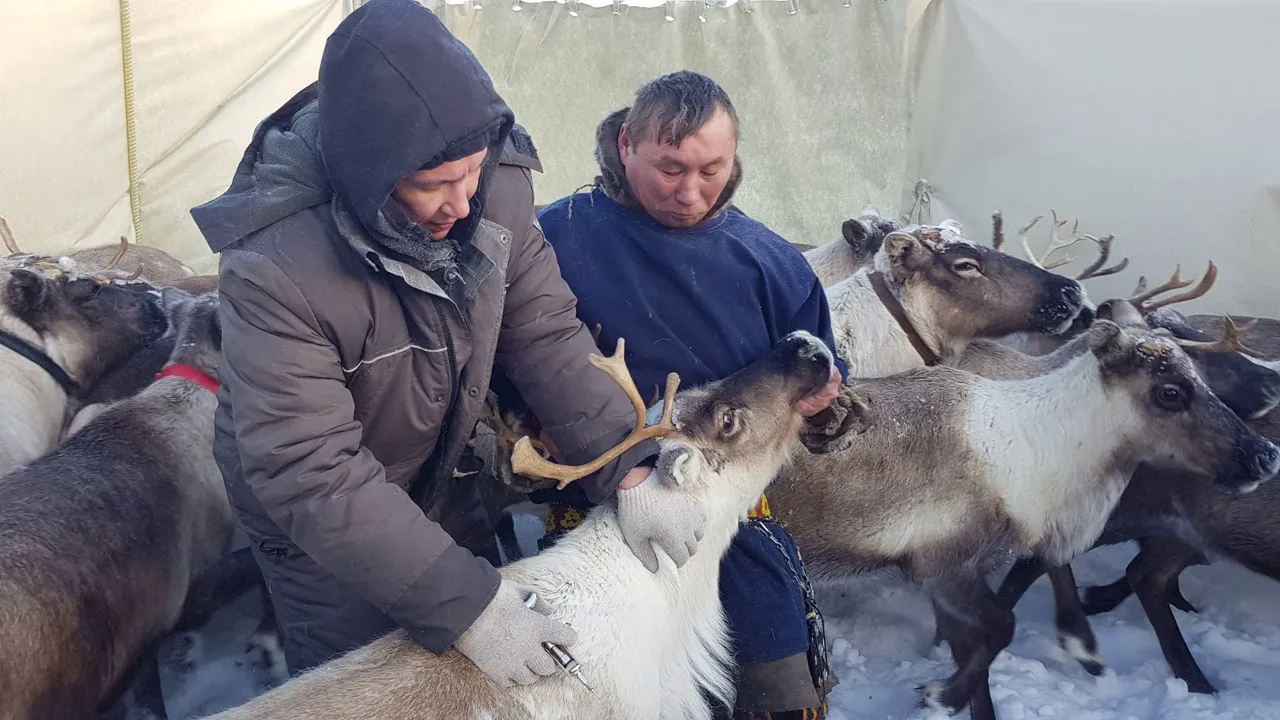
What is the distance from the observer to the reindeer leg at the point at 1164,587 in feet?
11.3

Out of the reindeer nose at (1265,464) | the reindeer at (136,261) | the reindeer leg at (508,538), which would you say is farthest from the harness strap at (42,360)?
the reindeer nose at (1265,464)

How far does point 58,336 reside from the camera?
372cm

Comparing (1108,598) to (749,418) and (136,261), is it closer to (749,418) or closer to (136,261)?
(749,418)

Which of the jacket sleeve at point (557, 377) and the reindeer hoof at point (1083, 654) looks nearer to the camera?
the jacket sleeve at point (557, 377)

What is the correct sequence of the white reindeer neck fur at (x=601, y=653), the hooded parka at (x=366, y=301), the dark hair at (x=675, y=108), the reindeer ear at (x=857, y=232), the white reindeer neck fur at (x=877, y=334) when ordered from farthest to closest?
the reindeer ear at (x=857, y=232) → the white reindeer neck fur at (x=877, y=334) → the dark hair at (x=675, y=108) → the white reindeer neck fur at (x=601, y=653) → the hooded parka at (x=366, y=301)

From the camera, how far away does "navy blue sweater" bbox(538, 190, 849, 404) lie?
261 cm

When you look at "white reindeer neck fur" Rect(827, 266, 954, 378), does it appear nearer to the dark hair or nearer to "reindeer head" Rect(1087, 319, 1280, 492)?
"reindeer head" Rect(1087, 319, 1280, 492)

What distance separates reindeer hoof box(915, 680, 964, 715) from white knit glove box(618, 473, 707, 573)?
1495mm

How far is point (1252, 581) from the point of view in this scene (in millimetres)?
3934

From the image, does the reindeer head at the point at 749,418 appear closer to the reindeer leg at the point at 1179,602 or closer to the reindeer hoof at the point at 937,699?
the reindeer hoof at the point at 937,699

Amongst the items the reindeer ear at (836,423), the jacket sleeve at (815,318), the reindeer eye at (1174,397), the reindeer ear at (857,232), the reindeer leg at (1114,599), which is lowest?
the reindeer leg at (1114,599)

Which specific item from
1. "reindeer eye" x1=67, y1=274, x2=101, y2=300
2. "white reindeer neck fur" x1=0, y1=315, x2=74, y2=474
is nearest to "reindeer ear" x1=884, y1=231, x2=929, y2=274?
"reindeer eye" x1=67, y1=274, x2=101, y2=300

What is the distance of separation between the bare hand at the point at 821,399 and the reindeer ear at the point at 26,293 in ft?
9.58

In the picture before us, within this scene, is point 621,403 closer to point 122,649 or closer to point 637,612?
point 637,612
